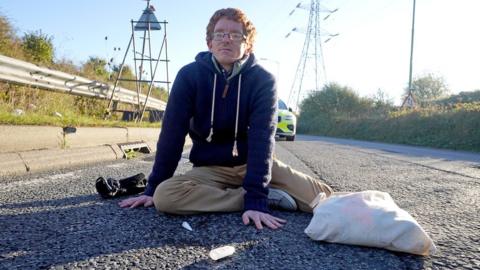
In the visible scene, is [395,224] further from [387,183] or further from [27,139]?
[27,139]

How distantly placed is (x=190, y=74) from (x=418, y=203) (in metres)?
1.99

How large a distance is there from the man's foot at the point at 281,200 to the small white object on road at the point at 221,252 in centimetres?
94

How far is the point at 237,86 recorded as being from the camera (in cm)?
274

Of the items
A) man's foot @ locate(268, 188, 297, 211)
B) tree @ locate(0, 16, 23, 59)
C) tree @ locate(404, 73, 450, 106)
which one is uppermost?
tree @ locate(404, 73, 450, 106)

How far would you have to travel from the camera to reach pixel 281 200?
2703 mm

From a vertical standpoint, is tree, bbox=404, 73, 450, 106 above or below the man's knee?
above

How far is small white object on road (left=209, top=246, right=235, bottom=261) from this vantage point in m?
1.69

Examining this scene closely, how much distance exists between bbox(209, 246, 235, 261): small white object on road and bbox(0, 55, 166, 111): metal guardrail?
14.8ft

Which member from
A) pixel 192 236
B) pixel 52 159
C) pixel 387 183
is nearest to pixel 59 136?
pixel 52 159

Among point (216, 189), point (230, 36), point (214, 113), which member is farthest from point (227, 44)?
point (216, 189)

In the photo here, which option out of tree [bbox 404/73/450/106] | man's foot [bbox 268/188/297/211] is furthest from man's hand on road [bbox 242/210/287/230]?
tree [bbox 404/73/450/106]

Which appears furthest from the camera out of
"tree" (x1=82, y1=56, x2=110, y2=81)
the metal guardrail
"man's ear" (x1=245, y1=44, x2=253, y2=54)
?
"tree" (x1=82, y1=56, x2=110, y2=81)

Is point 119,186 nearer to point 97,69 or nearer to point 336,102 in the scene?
point 97,69

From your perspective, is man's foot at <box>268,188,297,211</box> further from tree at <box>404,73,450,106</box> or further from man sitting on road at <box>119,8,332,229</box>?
tree at <box>404,73,450,106</box>
